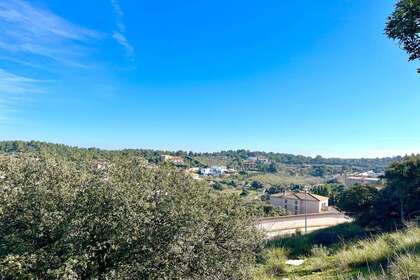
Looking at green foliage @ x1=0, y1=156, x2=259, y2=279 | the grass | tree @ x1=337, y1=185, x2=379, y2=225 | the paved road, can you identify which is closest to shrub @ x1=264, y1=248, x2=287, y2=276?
the grass

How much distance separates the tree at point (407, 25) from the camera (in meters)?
4.23

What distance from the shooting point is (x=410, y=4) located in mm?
4172

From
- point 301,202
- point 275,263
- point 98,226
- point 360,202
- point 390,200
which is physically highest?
point 98,226

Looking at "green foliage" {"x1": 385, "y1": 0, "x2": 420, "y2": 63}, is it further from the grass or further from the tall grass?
the tall grass

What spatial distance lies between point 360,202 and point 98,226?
79.1ft

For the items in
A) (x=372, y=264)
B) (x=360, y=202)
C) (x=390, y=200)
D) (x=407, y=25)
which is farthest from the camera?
(x=360, y=202)

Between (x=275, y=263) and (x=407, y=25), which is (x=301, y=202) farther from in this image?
(x=407, y=25)

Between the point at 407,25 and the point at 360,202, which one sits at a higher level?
the point at 407,25

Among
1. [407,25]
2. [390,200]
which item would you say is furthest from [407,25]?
[390,200]

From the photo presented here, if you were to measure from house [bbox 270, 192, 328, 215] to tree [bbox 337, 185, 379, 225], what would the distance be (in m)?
33.0

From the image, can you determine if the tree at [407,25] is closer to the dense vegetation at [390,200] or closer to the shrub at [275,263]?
the shrub at [275,263]

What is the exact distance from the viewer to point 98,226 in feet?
25.0

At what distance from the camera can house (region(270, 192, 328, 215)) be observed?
61.4 metres

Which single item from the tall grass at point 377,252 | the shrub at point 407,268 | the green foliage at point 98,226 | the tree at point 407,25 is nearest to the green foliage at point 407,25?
the tree at point 407,25
